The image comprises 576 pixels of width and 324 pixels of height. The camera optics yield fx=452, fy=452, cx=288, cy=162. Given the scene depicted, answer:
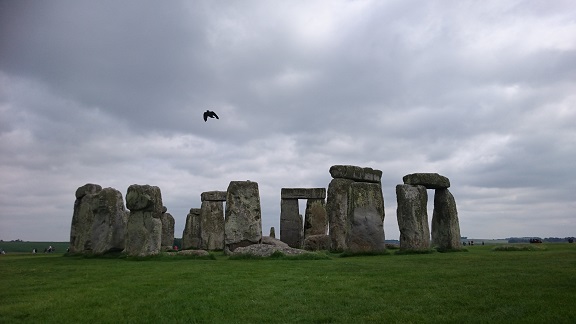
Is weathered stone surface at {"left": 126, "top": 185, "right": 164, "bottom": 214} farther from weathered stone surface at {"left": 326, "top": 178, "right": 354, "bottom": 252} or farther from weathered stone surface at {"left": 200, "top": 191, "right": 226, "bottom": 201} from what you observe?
weathered stone surface at {"left": 200, "top": 191, "right": 226, "bottom": 201}

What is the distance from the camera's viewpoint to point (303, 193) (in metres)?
26.2

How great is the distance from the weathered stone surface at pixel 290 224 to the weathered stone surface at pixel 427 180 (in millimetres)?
8389

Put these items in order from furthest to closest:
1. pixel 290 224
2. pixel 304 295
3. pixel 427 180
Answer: pixel 290 224 < pixel 427 180 < pixel 304 295

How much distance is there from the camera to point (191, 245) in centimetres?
3012

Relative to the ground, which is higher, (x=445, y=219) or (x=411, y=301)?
(x=445, y=219)

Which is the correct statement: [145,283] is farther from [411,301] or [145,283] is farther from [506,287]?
[506,287]

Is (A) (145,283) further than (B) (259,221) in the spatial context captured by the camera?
No

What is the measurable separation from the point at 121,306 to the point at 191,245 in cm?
2358

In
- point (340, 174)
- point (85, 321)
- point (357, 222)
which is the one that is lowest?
point (85, 321)

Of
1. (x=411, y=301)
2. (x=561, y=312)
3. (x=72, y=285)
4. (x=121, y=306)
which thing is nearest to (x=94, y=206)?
(x=72, y=285)

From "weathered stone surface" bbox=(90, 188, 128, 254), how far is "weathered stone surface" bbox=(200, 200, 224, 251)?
7858 mm

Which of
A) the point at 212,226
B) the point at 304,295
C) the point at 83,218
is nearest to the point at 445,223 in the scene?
the point at 304,295

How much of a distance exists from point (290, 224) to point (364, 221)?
28.9ft

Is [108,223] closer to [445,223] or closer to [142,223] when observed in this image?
[142,223]
